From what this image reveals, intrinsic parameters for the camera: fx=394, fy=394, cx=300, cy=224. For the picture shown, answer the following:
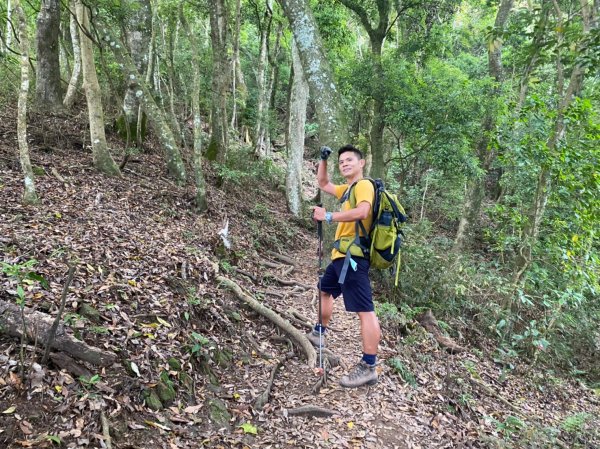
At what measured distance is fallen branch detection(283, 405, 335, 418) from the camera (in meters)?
Result: 4.02

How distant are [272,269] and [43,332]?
5218mm

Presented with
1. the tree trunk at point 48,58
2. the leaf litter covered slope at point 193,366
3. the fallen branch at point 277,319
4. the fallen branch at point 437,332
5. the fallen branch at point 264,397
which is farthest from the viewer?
the tree trunk at point 48,58

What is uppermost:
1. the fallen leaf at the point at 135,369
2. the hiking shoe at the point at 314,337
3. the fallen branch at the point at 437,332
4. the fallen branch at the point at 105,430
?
the fallen leaf at the point at 135,369

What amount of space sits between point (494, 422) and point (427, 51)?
10.7 m

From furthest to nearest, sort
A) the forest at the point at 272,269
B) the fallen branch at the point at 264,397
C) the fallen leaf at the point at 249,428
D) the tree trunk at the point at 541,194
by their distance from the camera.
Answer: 1. the tree trunk at the point at 541,194
2. the fallen branch at the point at 264,397
3. the fallen leaf at the point at 249,428
4. the forest at the point at 272,269

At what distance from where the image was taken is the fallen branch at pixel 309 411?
402 centimetres

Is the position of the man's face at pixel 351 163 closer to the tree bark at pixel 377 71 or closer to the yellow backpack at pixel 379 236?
the yellow backpack at pixel 379 236

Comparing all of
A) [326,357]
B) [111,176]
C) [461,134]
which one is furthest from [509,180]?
[111,176]

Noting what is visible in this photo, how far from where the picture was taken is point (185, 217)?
800cm

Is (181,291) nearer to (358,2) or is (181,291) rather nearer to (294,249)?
(294,249)

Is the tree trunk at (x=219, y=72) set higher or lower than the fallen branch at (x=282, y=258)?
higher

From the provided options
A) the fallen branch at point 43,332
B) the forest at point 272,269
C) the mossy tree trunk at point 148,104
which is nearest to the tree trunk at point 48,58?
the forest at point 272,269

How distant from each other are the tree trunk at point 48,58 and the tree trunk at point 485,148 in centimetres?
1108

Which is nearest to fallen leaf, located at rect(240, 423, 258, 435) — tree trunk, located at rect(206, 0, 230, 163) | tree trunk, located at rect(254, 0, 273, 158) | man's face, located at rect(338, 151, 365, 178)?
man's face, located at rect(338, 151, 365, 178)
